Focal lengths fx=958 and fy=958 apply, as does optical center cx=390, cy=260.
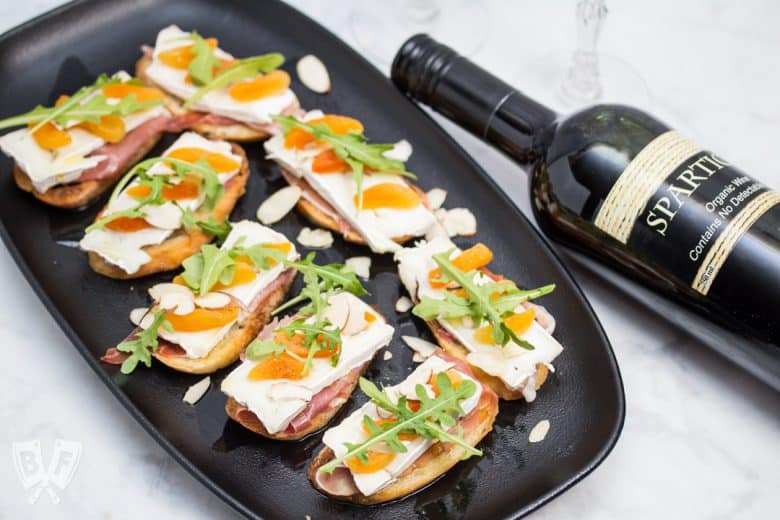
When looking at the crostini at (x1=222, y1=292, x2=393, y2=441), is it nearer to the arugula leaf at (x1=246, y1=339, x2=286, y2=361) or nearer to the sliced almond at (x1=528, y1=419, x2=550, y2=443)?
the arugula leaf at (x1=246, y1=339, x2=286, y2=361)

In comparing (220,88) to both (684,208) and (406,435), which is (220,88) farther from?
(684,208)

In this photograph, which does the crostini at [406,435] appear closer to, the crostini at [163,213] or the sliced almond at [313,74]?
the crostini at [163,213]

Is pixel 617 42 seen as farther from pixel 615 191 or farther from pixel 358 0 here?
pixel 615 191

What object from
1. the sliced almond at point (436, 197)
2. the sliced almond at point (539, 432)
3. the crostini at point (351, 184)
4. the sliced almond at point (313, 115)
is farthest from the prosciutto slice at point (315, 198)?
the sliced almond at point (539, 432)

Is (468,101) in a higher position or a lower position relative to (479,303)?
higher

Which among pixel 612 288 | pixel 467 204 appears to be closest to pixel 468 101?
pixel 467 204
